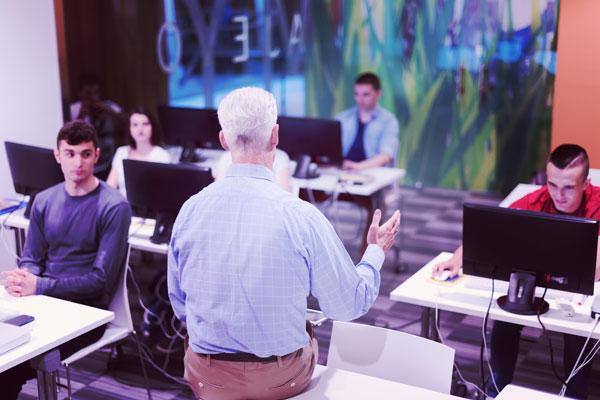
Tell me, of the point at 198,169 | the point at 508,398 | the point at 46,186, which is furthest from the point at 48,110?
the point at 508,398

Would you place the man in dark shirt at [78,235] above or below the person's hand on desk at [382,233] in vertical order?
below

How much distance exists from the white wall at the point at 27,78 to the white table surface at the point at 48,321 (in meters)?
2.16

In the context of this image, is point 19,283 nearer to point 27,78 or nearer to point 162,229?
point 162,229

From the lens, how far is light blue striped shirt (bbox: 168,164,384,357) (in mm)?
1995

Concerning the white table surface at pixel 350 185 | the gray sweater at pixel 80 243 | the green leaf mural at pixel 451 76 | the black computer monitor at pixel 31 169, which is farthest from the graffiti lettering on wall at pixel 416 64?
the gray sweater at pixel 80 243

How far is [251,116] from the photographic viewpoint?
1.97 m

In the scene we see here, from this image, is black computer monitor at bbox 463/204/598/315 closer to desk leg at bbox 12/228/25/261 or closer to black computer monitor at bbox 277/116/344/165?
black computer monitor at bbox 277/116/344/165

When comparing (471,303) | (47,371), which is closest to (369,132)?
(471,303)

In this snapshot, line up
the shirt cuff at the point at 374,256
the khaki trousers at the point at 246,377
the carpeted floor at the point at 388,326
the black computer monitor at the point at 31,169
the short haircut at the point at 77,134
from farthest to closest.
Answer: the black computer monitor at the point at 31,169 → the carpeted floor at the point at 388,326 → the short haircut at the point at 77,134 → the shirt cuff at the point at 374,256 → the khaki trousers at the point at 246,377

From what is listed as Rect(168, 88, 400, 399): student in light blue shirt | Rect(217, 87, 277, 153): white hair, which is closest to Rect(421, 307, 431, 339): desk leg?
Rect(168, 88, 400, 399): student in light blue shirt

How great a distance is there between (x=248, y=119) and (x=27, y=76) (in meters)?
3.75

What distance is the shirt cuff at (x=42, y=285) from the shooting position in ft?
10.4

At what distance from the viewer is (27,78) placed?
523 centimetres

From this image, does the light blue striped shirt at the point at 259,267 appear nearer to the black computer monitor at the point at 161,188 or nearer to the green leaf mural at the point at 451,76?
the black computer monitor at the point at 161,188
